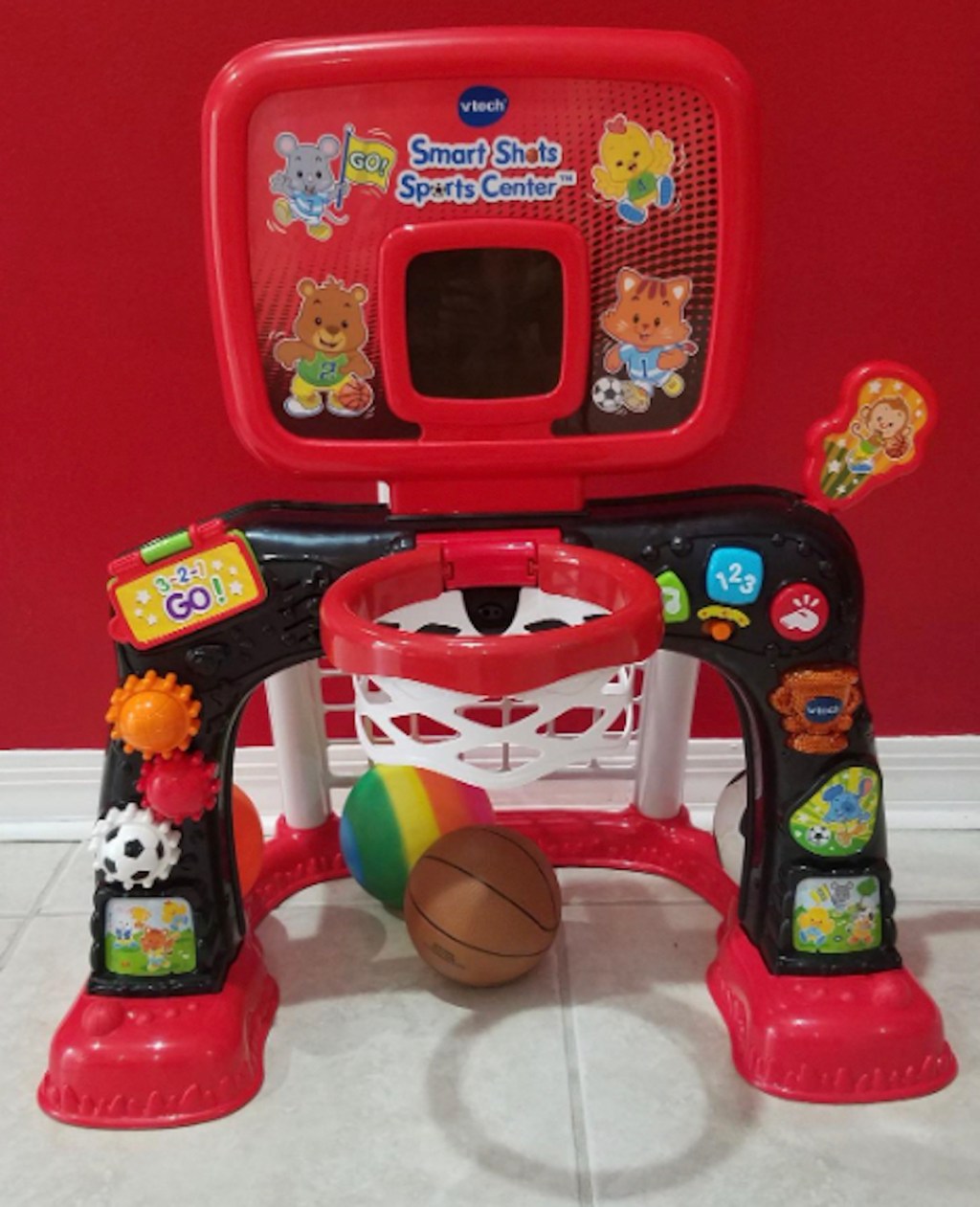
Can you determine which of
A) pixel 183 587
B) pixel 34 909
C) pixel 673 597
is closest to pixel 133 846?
pixel 183 587

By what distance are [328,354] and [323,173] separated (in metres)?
0.12

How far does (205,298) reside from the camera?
1.13m

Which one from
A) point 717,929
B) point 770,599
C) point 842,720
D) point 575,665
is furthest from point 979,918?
point 575,665

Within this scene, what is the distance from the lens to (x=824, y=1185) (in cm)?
85

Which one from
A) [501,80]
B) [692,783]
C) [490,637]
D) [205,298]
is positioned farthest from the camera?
[692,783]

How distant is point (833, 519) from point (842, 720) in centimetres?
16

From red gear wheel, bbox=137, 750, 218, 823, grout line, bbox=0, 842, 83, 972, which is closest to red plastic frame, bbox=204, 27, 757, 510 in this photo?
red gear wheel, bbox=137, 750, 218, 823

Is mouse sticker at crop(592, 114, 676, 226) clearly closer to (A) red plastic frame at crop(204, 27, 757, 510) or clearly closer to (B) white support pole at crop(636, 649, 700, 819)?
(A) red plastic frame at crop(204, 27, 757, 510)

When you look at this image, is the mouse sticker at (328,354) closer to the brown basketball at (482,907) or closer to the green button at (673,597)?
the green button at (673,597)

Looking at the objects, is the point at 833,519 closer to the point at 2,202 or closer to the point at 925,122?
the point at 925,122

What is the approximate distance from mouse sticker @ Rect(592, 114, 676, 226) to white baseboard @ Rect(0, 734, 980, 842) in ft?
2.17

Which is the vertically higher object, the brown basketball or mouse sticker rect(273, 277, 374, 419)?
mouse sticker rect(273, 277, 374, 419)

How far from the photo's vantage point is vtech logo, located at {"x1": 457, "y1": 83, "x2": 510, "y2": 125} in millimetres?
798

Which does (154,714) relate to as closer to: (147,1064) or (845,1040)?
(147,1064)
